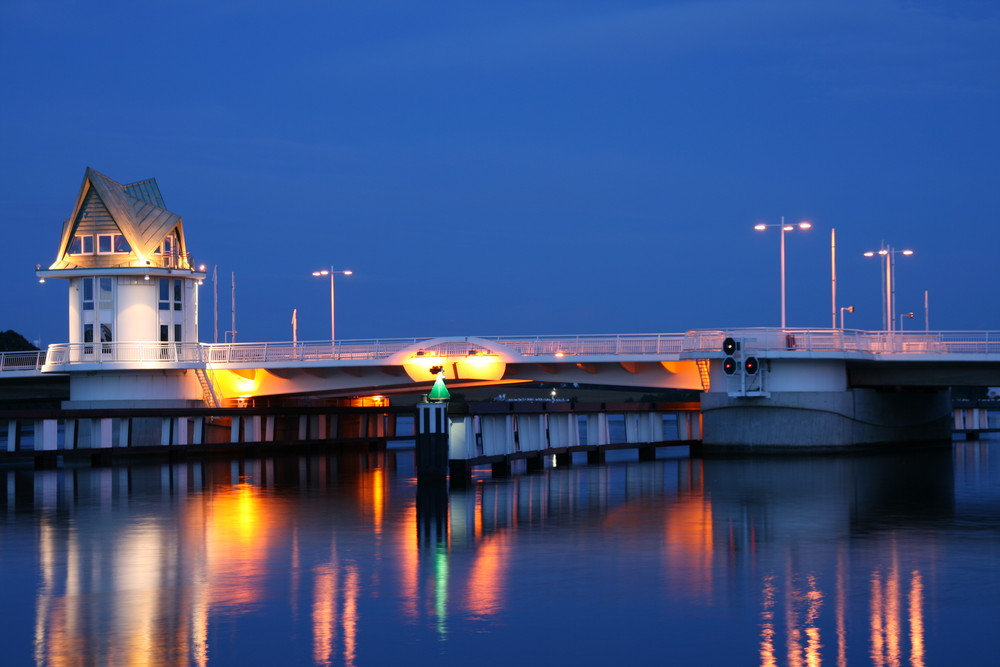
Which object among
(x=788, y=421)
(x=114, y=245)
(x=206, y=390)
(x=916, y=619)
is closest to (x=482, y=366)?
(x=788, y=421)

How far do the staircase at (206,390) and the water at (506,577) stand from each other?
1085 inches

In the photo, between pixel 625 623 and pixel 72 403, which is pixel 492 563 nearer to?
pixel 625 623

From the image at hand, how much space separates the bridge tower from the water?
87.5 ft

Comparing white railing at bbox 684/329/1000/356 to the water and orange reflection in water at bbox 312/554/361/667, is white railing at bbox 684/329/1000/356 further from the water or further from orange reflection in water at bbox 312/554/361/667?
orange reflection in water at bbox 312/554/361/667

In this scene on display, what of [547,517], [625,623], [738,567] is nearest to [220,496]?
[547,517]

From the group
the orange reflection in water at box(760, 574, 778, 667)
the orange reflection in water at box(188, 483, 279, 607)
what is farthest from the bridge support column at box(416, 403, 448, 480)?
the orange reflection in water at box(760, 574, 778, 667)

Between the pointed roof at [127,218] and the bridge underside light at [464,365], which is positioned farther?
the pointed roof at [127,218]

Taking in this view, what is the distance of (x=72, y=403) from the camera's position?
59281mm

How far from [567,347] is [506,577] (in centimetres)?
3766

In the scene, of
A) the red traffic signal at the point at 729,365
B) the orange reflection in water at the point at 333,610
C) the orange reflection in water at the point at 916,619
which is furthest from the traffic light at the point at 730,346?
the orange reflection in water at the point at 333,610

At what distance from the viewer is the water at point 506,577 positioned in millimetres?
13203

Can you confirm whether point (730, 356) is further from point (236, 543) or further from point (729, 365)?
point (236, 543)

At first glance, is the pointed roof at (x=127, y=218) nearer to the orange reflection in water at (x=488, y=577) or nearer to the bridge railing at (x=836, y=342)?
the bridge railing at (x=836, y=342)

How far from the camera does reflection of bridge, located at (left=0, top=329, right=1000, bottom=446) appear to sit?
169ft
